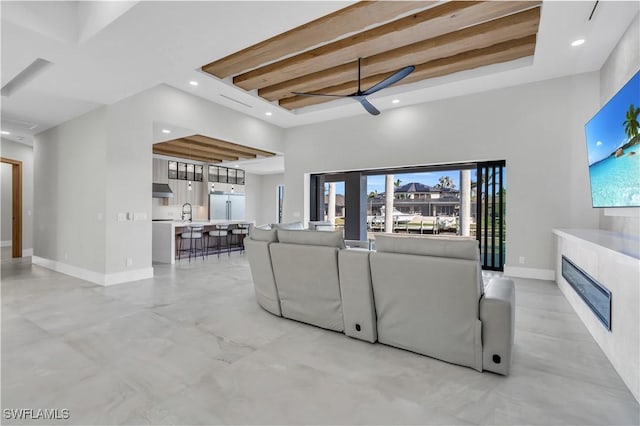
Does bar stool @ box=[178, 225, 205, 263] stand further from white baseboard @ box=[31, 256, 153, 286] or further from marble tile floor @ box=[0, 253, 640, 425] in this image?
marble tile floor @ box=[0, 253, 640, 425]

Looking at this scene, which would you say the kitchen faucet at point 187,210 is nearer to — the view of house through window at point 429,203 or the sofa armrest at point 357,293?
the view of house through window at point 429,203

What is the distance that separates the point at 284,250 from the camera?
9.86ft

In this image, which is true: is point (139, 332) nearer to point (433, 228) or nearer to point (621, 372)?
point (621, 372)

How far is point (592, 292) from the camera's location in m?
2.71

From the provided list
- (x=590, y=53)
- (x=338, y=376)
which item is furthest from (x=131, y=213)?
(x=590, y=53)

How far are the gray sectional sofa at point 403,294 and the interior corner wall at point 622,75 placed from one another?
6.07 feet

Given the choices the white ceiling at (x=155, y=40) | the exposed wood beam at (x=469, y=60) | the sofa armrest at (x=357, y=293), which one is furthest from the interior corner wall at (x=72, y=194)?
the exposed wood beam at (x=469, y=60)

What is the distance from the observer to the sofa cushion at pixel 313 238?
2.80m

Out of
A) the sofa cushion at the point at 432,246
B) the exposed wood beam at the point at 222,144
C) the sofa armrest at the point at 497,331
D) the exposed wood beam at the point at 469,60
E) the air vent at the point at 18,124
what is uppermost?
the exposed wood beam at the point at 469,60

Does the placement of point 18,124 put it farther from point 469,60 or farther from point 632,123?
point 632,123

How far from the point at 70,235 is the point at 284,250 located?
4631 mm

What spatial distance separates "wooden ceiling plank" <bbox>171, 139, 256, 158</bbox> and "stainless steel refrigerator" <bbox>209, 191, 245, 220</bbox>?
6.80ft

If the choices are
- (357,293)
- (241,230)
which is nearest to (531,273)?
(357,293)

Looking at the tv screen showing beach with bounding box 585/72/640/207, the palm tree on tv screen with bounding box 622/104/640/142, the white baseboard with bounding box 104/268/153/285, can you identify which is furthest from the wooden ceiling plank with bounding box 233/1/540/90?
the white baseboard with bounding box 104/268/153/285
